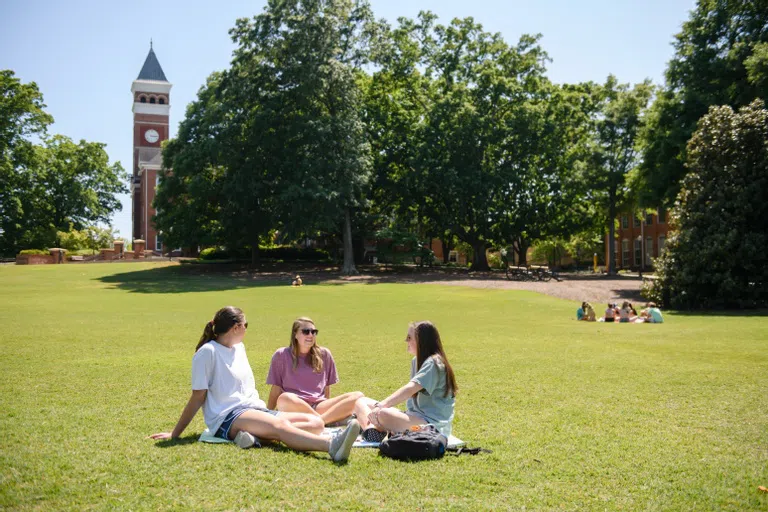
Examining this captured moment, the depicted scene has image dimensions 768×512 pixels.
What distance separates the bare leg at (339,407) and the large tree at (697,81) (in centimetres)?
2885

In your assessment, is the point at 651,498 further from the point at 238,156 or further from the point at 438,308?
the point at 238,156

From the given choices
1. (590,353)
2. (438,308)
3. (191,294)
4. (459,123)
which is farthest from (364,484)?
(459,123)

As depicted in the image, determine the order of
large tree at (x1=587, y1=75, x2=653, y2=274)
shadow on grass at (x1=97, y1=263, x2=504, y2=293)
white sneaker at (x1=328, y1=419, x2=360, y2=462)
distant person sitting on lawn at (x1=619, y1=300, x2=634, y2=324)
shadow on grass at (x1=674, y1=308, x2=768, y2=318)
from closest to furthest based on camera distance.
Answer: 1. white sneaker at (x1=328, y1=419, x2=360, y2=462)
2. distant person sitting on lawn at (x1=619, y1=300, x2=634, y2=324)
3. shadow on grass at (x1=674, y1=308, x2=768, y2=318)
4. shadow on grass at (x1=97, y1=263, x2=504, y2=293)
5. large tree at (x1=587, y1=75, x2=653, y2=274)

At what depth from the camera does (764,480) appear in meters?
5.49

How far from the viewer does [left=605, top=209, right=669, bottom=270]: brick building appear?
66688mm

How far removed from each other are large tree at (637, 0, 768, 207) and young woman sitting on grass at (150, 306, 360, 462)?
29.8 metres

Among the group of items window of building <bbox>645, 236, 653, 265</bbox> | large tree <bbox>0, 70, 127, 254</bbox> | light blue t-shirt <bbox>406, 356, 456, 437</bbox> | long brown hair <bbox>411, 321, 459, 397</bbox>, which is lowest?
light blue t-shirt <bbox>406, 356, 456, 437</bbox>

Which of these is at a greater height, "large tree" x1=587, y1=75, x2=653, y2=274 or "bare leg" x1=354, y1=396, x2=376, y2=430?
"large tree" x1=587, y1=75, x2=653, y2=274

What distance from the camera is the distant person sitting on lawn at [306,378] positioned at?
7176 millimetres

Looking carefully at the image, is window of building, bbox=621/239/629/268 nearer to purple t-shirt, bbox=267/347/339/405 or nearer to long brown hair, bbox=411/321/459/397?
purple t-shirt, bbox=267/347/339/405

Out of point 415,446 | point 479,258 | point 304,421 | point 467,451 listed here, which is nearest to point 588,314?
point 467,451

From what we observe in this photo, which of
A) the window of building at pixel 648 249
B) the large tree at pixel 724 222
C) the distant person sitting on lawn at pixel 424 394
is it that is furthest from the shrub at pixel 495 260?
the distant person sitting on lawn at pixel 424 394

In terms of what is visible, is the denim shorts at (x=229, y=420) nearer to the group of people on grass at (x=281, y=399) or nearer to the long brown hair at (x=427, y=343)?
the group of people on grass at (x=281, y=399)

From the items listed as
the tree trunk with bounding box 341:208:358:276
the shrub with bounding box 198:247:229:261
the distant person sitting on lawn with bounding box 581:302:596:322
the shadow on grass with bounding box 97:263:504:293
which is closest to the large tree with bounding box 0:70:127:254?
the shrub with bounding box 198:247:229:261
